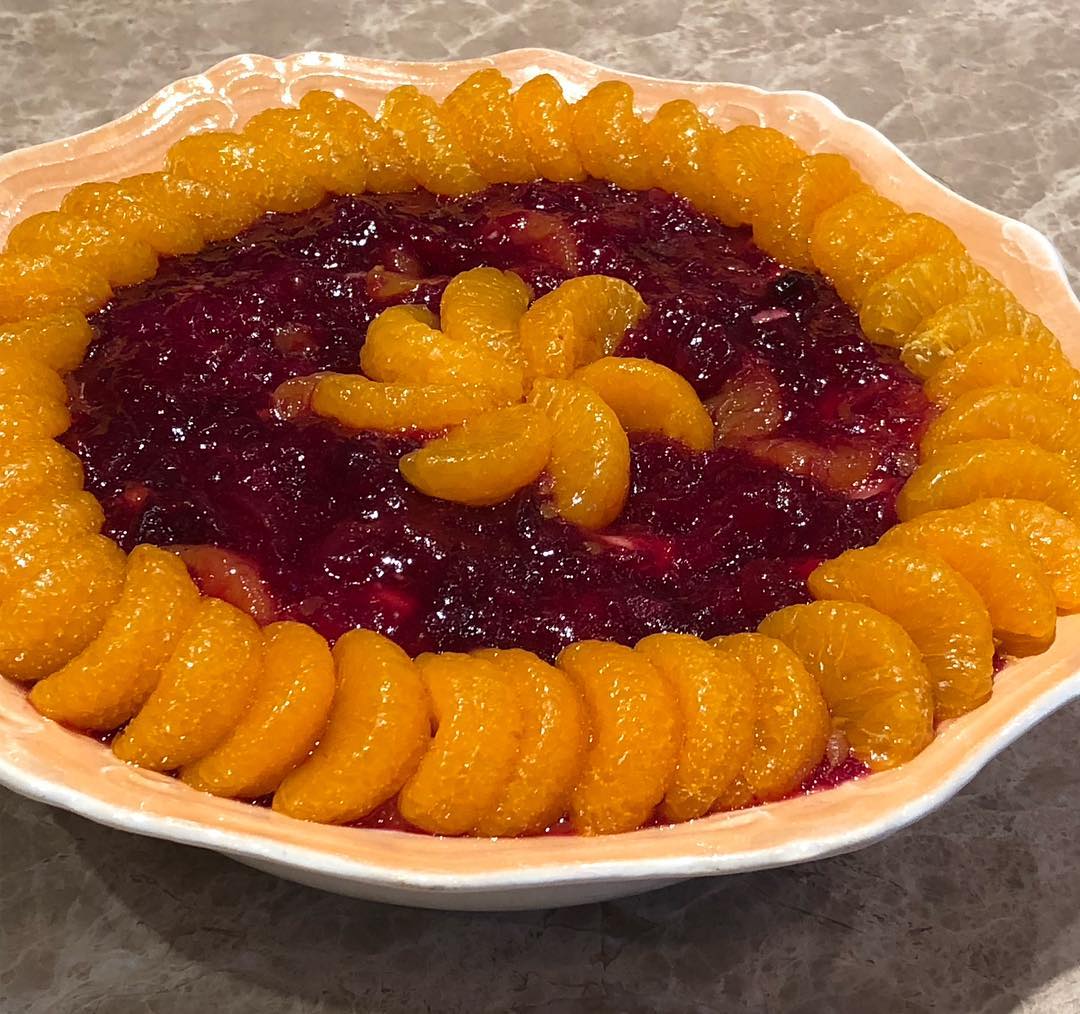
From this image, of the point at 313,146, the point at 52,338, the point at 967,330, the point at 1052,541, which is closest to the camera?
the point at 1052,541

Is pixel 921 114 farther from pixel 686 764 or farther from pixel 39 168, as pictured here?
pixel 686 764

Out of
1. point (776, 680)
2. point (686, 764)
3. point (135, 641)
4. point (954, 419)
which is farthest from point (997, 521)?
point (135, 641)

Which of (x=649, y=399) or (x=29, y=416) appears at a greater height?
(x=29, y=416)

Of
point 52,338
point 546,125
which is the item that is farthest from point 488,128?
point 52,338

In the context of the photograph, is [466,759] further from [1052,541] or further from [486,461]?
[1052,541]

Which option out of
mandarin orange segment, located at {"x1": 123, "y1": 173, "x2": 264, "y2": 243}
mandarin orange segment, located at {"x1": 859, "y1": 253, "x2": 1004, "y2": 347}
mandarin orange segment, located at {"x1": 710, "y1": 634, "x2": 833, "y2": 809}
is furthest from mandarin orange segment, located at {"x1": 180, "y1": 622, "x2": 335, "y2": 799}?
mandarin orange segment, located at {"x1": 859, "y1": 253, "x2": 1004, "y2": 347}

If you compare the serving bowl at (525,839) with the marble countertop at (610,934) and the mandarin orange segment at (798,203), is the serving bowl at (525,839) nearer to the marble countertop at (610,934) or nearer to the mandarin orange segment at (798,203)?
the marble countertop at (610,934)
